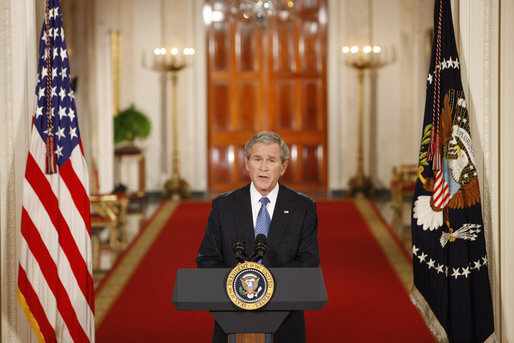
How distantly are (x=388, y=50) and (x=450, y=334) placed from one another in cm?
1070

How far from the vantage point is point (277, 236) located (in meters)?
3.78

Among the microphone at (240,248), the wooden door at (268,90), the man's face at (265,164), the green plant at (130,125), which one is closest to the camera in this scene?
the microphone at (240,248)

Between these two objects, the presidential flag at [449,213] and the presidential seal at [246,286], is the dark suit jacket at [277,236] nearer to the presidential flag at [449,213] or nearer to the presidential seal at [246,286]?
the presidential seal at [246,286]

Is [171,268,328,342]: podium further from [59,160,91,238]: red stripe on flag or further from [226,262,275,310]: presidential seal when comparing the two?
[59,160,91,238]: red stripe on flag

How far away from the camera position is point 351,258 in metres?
9.29

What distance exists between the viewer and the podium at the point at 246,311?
10.5ft

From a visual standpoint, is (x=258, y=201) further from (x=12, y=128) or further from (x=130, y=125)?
(x=130, y=125)

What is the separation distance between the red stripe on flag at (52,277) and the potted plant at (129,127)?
30.5 ft

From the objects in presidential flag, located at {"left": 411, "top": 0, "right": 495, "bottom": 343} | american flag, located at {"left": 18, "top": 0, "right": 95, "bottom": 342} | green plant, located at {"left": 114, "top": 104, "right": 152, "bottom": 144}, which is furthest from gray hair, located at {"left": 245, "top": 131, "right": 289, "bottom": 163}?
green plant, located at {"left": 114, "top": 104, "right": 152, "bottom": 144}

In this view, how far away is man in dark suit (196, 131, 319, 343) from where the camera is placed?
3.77m

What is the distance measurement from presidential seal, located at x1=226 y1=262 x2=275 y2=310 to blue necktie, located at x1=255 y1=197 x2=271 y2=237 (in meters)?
0.67

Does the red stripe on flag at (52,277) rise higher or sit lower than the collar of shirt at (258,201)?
lower


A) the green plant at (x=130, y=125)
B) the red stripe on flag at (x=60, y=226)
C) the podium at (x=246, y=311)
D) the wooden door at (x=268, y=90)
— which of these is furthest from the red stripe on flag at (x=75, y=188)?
the wooden door at (x=268, y=90)

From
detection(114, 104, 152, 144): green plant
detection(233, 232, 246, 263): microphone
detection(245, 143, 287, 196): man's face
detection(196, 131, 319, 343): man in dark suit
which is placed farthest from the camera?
detection(114, 104, 152, 144): green plant
